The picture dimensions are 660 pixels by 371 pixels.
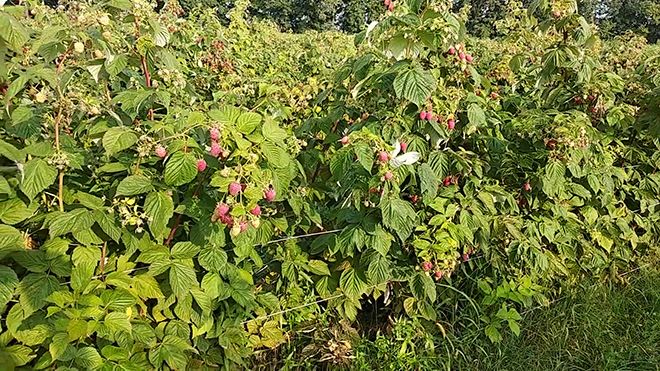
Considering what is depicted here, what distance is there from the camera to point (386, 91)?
2.36 meters

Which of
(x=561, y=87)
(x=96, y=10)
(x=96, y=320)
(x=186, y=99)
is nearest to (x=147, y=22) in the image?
(x=96, y=10)

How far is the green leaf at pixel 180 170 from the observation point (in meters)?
1.62

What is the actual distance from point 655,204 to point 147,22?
291 cm

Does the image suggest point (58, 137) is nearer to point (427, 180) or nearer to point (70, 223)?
point (70, 223)

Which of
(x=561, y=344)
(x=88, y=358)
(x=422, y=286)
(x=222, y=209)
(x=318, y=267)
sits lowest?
(x=561, y=344)

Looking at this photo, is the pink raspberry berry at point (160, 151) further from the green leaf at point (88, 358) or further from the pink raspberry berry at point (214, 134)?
the green leaf at point (88, 358)

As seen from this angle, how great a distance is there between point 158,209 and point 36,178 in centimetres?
34

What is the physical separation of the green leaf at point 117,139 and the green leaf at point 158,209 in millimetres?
166

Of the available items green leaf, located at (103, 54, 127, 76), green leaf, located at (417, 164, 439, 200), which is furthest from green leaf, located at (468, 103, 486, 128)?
green leaf, located at (103, 54, 127, 76)

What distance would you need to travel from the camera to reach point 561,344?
2639mm

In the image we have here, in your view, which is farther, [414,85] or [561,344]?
[561,344]

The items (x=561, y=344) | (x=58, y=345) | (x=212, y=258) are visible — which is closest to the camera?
(x=58, y=345)

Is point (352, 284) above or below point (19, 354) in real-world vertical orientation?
below

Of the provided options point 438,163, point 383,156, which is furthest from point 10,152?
point 438,163
